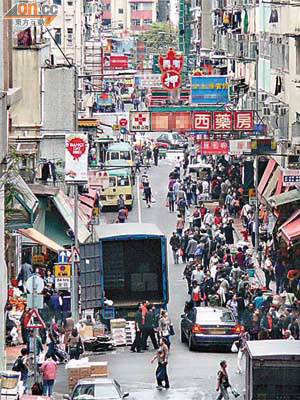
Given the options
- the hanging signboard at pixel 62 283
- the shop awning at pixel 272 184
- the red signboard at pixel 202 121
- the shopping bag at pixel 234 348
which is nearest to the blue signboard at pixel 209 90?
the shop awning at pixel 272 184

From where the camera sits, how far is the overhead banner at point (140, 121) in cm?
5600

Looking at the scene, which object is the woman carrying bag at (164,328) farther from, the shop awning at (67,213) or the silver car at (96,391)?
the shop awning at (67,213)

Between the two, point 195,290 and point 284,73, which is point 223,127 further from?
point 195,290

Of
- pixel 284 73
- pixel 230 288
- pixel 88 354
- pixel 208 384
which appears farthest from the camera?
pixel 284 73

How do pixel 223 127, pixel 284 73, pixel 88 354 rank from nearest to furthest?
pixel 88 354 < pixel 223 127 < pixel 284 73

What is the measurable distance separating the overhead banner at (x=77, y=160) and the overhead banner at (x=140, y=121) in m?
13.9

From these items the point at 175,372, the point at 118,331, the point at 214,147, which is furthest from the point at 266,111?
the point at 175,372

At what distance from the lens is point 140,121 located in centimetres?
5619

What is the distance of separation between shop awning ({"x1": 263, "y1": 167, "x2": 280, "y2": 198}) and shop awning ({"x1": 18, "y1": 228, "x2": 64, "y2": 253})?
51.2 feet

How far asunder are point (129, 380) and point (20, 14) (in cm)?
1010

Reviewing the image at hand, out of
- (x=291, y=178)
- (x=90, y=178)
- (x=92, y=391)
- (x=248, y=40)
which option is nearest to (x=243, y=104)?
(x=248, y=40)

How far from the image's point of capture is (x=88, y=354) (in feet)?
124

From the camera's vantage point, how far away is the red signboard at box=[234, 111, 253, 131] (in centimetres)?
5712

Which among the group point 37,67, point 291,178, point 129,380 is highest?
point 37,67
